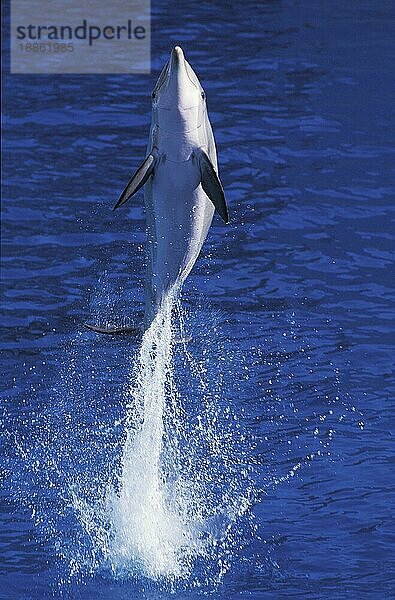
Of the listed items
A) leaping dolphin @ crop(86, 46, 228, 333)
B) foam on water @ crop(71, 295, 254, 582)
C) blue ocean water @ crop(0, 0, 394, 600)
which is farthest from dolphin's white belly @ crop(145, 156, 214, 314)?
blue ocean water @ crop(0, 0, 394, 600)

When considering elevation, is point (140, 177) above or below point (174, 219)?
above

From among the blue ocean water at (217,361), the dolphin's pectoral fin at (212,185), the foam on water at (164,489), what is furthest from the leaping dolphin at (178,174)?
the blue ocean water at (217,361)

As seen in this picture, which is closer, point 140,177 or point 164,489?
point 140,177

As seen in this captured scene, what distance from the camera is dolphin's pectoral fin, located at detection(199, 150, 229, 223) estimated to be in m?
5.70

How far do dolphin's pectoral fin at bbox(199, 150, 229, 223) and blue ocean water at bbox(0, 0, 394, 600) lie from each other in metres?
1.20

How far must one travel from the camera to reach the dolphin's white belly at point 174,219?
5.88 metres

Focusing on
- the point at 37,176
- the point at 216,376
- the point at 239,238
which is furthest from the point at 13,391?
the point at 37,176

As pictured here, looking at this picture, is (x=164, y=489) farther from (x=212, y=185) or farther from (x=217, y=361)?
(x=212, y=185)

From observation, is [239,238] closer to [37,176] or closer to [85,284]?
[85,284]

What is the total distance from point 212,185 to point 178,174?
0.72 feet

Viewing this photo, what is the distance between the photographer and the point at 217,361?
340 inches

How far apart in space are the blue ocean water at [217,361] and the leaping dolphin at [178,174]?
82 cm

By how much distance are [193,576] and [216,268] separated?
3957 millimetres

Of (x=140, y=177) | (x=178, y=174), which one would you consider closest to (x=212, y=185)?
(x=178, y=174)
